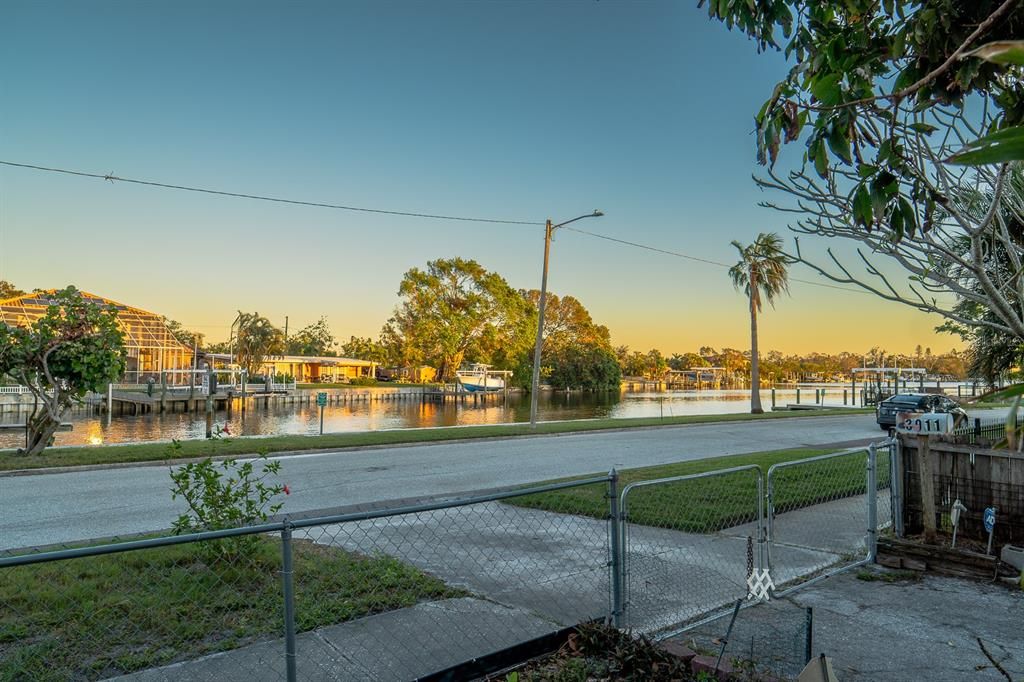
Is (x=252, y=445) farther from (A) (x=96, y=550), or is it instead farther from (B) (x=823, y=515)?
(A) (x=96, y=550)

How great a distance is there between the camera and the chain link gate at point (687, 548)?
18.7 ft

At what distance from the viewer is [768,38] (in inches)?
155

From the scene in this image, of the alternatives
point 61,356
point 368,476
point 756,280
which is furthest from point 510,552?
point 756,280

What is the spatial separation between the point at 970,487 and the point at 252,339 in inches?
3601

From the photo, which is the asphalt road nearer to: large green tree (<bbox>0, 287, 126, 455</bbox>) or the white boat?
large green tree (<bbox>0, 287, 126, 455</bbox>)

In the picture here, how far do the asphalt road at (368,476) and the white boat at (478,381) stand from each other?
61530mm

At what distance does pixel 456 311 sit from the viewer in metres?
75.4

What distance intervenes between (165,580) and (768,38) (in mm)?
6133

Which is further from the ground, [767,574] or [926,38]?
[926,38]

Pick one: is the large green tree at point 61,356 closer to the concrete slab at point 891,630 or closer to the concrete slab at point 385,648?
the concrete slab at point 385,648

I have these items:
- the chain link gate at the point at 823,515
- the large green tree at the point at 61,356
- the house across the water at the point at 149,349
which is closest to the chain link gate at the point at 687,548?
the chain link gate at the point at 823,515

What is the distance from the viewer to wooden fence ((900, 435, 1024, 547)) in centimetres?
711

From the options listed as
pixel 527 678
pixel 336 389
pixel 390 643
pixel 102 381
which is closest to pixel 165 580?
pixel 390 643

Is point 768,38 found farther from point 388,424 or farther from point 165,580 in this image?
point 388,424
